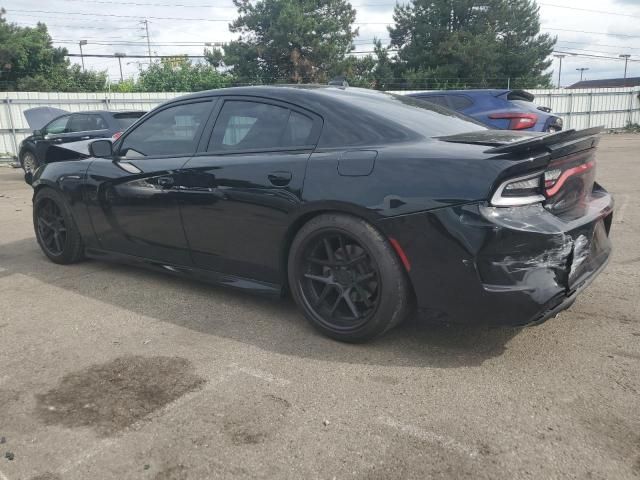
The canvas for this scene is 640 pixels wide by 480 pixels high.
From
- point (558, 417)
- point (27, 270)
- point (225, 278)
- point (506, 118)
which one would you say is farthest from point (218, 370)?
point (506, 118)

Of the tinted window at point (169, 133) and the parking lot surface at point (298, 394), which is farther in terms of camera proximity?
the tinted window at point (169, 133)

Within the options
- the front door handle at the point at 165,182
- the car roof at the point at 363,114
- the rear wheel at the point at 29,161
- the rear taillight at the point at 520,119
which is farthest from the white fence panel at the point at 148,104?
the car roof at the point at 363,114

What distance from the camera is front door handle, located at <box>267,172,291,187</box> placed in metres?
3.26

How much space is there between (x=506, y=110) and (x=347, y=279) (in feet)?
18.1

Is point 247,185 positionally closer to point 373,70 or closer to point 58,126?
point 58,126

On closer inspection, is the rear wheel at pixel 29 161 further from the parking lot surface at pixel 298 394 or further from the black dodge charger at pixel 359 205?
the parking lot surface at pixel 298 394

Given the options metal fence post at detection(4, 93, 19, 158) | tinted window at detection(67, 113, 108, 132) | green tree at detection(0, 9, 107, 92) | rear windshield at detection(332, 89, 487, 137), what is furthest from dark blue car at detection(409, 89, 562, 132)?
green tree at detection(0, 9, 107, 92)

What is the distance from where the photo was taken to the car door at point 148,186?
3.91 metres

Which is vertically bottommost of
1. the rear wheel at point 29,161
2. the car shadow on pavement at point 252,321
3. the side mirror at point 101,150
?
the car shadow on pavement at point 252,321

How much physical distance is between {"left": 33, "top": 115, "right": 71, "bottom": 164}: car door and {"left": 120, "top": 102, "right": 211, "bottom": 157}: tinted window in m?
8.86

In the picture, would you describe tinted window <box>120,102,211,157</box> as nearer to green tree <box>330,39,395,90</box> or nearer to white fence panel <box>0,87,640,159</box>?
white fence panel <box>0,87,640,159</box>

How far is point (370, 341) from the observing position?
3.16 meters

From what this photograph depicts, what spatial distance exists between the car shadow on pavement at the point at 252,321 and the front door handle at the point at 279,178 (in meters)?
0.89

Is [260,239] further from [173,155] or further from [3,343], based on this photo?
[3,343]
